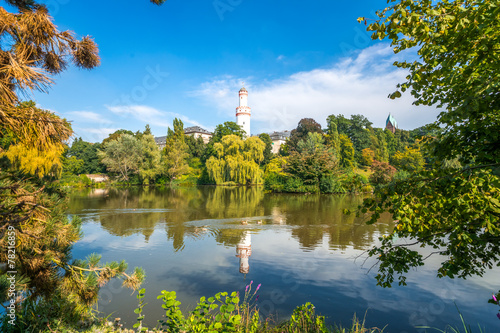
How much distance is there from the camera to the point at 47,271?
130 inches

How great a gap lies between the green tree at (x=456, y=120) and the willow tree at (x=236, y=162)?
3380 centimetres

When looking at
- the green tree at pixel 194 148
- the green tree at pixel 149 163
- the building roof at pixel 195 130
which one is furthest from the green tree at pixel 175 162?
the building roof at pixel 195 130

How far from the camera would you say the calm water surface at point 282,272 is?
470 centimetres

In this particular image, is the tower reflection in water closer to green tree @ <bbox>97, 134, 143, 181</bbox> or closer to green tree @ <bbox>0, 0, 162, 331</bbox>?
green tree @ <bbox>0, 0, 162, 331</bbox>

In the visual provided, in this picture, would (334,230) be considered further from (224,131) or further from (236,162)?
(224,131)

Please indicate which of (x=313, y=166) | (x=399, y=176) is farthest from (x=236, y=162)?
(x=399, y=176)

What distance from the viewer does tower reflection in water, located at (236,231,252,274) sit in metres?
6.89

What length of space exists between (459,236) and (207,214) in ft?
44.0

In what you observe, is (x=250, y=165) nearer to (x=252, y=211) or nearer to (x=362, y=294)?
(x=252, y=211)

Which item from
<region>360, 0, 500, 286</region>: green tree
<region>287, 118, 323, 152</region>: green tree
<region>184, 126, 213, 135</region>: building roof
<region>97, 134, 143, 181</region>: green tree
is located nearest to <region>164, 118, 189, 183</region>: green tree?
<region>97, 134, 143, 181</region>: green tree

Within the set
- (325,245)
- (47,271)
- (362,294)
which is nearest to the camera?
(47,271)

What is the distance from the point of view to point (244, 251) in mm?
8250

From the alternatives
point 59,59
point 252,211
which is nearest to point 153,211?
point 252,211

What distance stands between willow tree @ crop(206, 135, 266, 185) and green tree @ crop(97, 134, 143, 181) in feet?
37.2
